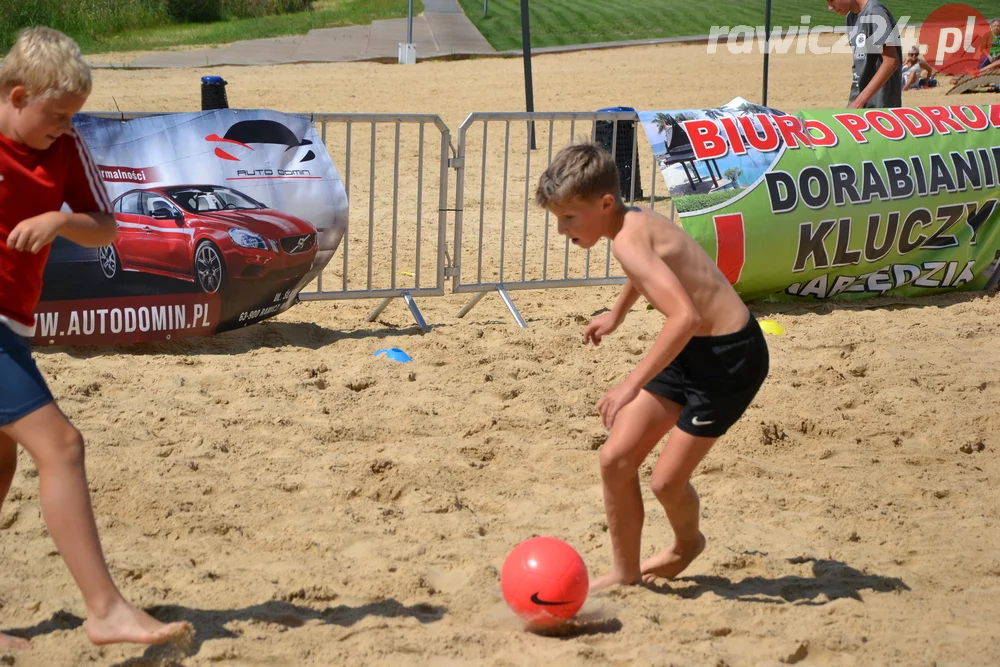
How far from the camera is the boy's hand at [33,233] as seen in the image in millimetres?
2871

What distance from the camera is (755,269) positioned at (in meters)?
→ 7.52

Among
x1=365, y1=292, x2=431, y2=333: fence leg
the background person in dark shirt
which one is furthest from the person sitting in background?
x1=365, y1=292, x2=431, y2=333: fence leg

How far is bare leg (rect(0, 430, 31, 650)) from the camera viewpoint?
318 centimetres

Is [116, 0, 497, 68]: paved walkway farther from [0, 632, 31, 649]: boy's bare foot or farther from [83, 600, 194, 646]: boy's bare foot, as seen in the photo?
[83, 600, 194, 646]: boy's bare foot

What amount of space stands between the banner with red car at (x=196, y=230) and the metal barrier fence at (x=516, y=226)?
1151 millimetres

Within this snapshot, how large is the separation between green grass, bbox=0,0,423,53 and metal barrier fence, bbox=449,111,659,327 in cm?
1457

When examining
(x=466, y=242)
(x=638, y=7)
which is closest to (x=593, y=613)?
(x=466, y=242)

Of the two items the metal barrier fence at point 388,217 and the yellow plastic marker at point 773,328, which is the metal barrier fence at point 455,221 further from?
the yellow plastic marker at point 773,328

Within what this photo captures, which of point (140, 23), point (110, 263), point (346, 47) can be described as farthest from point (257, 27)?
point (110, 263)

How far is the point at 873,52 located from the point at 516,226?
11.2 ft

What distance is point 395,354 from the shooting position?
6.54 meters

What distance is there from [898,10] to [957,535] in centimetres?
3206

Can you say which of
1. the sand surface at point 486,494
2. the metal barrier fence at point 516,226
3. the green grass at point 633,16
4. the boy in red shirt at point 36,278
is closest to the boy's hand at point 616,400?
the sand surface at point 486,494

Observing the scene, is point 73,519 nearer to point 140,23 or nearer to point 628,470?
point 628,470
